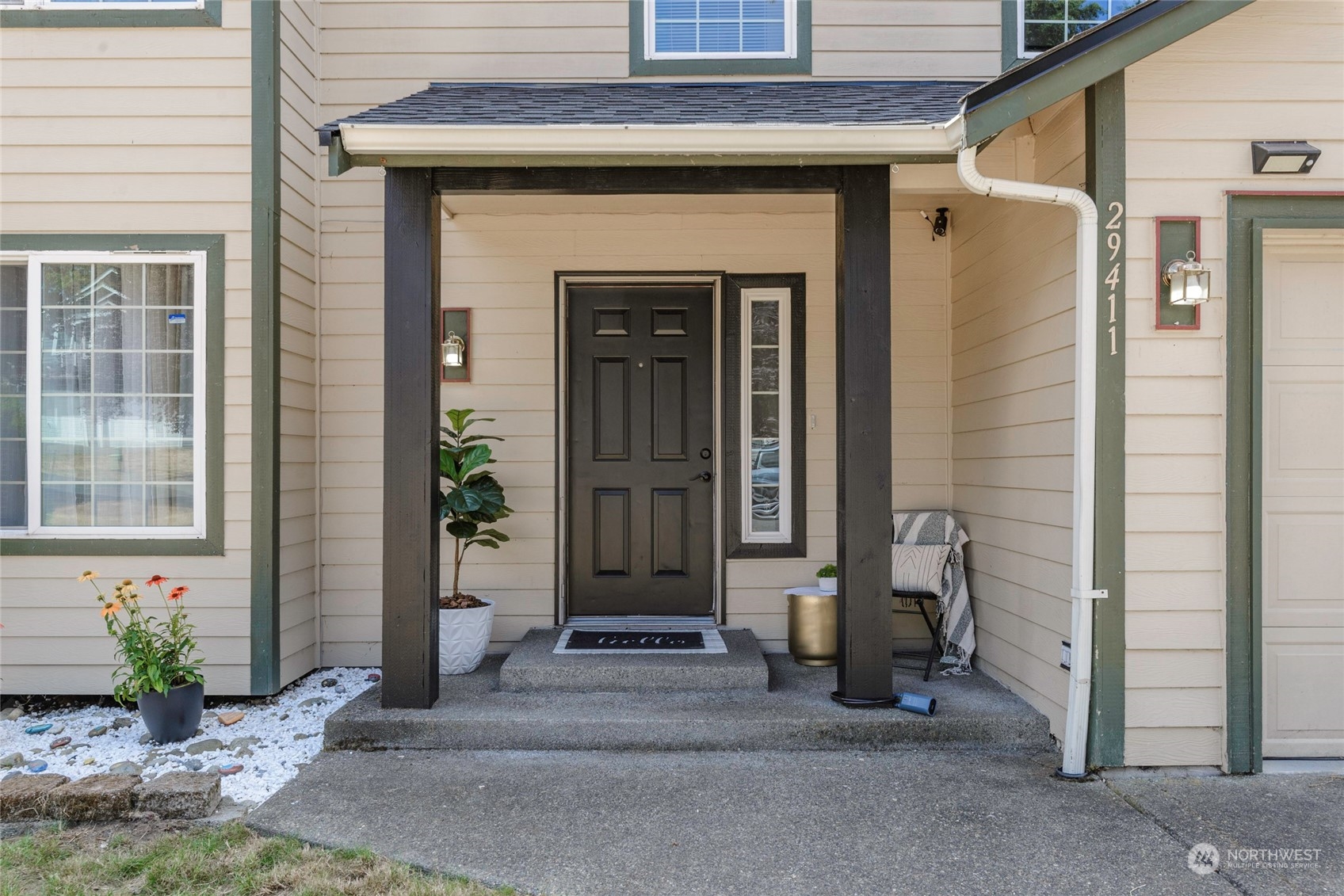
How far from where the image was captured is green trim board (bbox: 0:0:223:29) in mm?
3832

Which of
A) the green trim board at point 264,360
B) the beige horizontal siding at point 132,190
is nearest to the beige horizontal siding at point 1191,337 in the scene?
the green trim board at point 264,360

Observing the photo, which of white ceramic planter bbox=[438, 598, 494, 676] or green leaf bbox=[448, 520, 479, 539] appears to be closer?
white ceramic planter bbox=[438, 598, 494, 676]

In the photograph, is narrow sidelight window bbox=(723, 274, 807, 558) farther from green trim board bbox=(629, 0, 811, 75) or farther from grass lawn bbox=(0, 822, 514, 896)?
grass lawn bbox=(0, 822, 514, 896)

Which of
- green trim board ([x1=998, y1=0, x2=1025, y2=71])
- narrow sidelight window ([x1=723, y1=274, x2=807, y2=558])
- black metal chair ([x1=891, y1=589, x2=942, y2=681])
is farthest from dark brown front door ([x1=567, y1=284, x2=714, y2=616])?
green trim board ([x1=998, y1=0, x2=1025, y2=71])

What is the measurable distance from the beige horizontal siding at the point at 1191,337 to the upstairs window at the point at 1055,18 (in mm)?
1267

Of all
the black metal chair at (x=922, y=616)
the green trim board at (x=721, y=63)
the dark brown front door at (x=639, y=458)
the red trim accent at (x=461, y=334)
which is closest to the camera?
the black metal chair at (x=922, y=616)

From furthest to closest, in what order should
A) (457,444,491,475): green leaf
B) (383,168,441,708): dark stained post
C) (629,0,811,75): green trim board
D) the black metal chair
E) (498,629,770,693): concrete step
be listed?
(629,0,811,75): green trim board < (457,444,491,475): green leaf < the black metal chair < (498,629,770,693): concrete step < (383,168,441,708): dark stained post

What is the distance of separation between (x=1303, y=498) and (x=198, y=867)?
157 inches

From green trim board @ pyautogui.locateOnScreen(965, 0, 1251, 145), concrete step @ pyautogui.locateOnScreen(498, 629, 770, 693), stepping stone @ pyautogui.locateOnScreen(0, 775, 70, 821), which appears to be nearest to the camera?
stepping stone @ pyautogui.locateOnScreen(0, 775, 70, 821)

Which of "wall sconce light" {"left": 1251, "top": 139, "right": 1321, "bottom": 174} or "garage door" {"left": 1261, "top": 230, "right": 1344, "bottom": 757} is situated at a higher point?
"wall sconce light" {"left": 1251, "top": 139, "right": 1321, "bottom": 174}

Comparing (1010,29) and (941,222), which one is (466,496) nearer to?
(941,222)

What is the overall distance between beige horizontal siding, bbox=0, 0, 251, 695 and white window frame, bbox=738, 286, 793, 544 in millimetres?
2447

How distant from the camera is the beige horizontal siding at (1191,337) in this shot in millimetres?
3082

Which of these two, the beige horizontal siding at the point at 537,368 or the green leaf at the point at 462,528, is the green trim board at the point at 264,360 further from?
the green leaf at the point at 462,528
